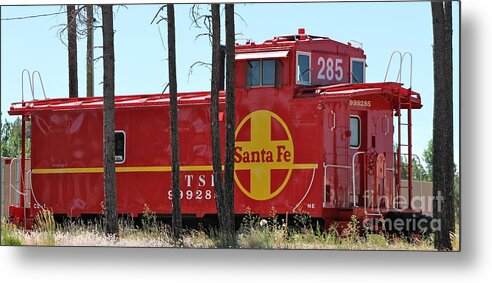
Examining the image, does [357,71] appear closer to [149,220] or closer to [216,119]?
[216,119]

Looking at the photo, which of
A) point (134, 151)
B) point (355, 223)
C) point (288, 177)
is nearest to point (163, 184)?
point (134, 151)

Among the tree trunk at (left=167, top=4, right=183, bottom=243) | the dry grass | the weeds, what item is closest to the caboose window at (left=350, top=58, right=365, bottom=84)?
the dry grass

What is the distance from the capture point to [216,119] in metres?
14.2

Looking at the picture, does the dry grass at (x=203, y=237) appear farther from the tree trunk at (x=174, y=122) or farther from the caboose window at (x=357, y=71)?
the caboose window at (x=357, y=71)

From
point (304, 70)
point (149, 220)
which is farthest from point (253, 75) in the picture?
point (149, 220)

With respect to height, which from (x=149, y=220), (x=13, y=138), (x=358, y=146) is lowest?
(x=149, y=220)

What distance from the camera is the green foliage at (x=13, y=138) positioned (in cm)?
1396

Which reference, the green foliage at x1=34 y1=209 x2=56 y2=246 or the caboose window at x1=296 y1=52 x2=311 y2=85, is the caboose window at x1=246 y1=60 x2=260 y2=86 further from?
the green foliage at x1=34 y1=209 x2=56 y2=246

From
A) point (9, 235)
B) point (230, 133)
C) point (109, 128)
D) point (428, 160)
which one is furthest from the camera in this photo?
point (109, 128)

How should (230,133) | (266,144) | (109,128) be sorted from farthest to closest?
(109,128) < (266,144) < (230,133)

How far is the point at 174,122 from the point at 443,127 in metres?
3.58

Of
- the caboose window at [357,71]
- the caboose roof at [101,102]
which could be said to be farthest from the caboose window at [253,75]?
the caboose window at [357,71]

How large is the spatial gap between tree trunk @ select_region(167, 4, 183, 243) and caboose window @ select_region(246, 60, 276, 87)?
38.5 inches

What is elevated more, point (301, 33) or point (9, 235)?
point (301, 33)
